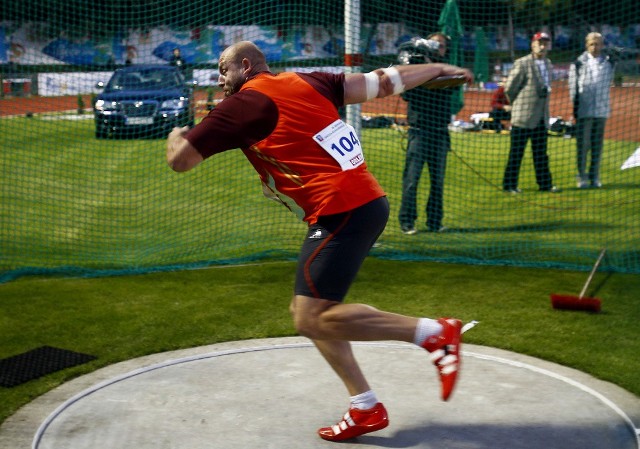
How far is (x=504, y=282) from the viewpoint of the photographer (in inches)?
298

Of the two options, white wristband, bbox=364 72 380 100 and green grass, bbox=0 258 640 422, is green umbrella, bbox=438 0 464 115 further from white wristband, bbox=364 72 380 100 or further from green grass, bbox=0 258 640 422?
white wristband, bbox=364 72 380 100

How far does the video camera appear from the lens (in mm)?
8791

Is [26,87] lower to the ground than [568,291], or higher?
higher

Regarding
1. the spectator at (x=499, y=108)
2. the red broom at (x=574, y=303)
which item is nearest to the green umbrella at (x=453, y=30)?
the spectator at (x=499, y=108)

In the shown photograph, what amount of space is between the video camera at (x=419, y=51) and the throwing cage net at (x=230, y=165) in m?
0.43

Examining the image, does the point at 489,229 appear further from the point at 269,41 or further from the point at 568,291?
the point at 269,41

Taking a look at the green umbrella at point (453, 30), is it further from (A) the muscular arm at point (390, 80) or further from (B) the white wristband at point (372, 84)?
(B) the white wristband at point (372, 84)

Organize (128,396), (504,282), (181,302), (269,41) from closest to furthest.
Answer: (128,396) < (181,302) < (504,282) < (269,41)

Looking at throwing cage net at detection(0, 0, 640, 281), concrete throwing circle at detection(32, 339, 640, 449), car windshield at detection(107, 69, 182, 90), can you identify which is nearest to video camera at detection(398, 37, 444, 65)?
throwing cage net at detection(0, 0, 640, 281)

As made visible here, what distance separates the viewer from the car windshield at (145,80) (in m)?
10.1

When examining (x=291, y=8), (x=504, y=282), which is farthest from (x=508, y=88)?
(x=504, y=282)

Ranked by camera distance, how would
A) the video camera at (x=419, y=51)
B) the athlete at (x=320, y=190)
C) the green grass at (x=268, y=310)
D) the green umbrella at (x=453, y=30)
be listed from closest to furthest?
the athlete at (x=320, y=190) → the green grass at (x=268, y=310) → the video camera at (x=419, y=51) → the green umbrella at (x=453, y=30)

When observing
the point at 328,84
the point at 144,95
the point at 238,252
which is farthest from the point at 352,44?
the point at 328,84

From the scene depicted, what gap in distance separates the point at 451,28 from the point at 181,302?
15.2ft
